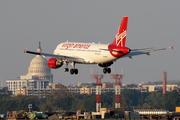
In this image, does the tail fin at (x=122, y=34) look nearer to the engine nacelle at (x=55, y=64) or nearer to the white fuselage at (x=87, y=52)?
the white fuselage at (x=87, y=52)

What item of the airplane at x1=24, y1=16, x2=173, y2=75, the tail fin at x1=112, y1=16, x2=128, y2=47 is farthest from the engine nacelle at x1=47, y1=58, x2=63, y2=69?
the tail fin at x1=112, y1=16, x2=128, y2=47

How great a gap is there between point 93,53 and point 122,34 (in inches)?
312

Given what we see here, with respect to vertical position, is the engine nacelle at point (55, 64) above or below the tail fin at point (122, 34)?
below

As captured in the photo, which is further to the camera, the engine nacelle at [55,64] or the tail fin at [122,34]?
the engine nacelle at [55,64]

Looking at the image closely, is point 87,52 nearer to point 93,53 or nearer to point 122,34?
point 93,53

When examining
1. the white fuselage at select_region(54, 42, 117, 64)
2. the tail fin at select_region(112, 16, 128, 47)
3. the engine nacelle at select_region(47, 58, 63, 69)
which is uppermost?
the tail fin at select_region(112, 16, 128, 47)

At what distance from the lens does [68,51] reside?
112 metres

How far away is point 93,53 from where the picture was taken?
344ft

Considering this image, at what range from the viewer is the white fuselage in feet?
338

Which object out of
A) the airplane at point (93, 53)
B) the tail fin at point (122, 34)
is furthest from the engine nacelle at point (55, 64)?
the tail fin at point (122, 34)

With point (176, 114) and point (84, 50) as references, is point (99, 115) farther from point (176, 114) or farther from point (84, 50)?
point (84, 50)

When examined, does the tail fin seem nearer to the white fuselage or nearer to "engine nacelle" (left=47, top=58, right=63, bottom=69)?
the white fuselage

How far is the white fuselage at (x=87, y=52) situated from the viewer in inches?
4058

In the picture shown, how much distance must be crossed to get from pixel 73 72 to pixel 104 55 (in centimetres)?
1019
